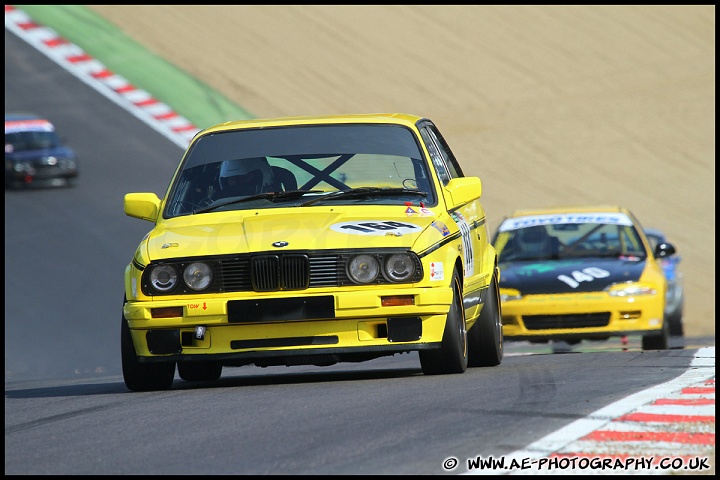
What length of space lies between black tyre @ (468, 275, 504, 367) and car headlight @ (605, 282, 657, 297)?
11.6 ft

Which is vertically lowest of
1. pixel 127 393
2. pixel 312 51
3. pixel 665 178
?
pixel 127 393

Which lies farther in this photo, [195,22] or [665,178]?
[195,22]

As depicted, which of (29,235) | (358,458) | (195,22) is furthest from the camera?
(195,22)

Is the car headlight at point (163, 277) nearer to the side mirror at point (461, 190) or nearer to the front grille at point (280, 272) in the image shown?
the front grille at point (280, 272)

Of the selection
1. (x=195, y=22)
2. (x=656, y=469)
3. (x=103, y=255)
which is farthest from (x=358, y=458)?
(x=195, y=22)

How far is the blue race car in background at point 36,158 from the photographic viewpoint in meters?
24.8

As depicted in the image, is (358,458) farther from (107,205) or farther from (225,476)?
(107,205)

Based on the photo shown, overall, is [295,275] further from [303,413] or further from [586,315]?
[586,315]

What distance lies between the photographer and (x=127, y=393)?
8.92 metres

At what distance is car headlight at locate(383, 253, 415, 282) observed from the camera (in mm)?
8430

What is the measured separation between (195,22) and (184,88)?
22.7ft

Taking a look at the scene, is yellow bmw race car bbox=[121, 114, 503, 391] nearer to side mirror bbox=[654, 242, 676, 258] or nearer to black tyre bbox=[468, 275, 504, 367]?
black tyre bbox=[468, 275, 504, 367]

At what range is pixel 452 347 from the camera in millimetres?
8648

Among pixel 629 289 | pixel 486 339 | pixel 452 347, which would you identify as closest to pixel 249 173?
pixel 452 347
